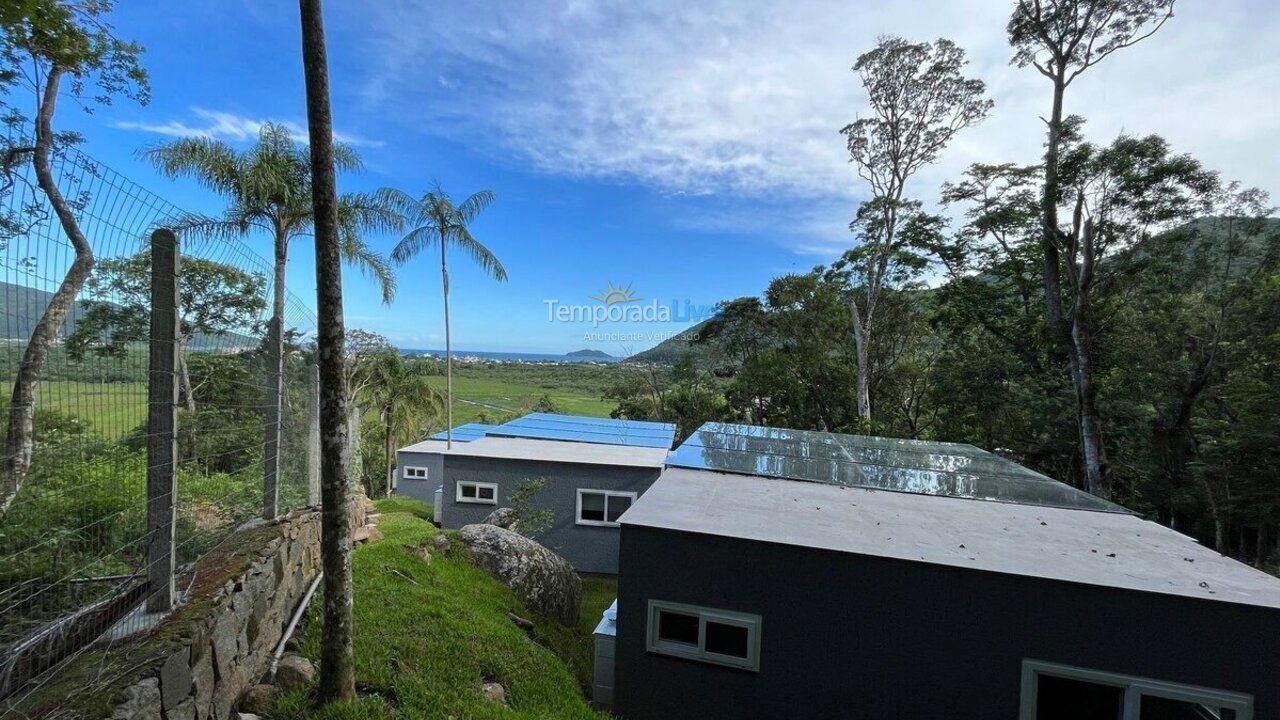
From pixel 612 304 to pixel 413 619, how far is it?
25134 mm

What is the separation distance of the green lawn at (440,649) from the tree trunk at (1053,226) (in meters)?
16.8

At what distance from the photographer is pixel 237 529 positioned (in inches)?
145

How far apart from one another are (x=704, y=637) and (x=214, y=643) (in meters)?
3.74

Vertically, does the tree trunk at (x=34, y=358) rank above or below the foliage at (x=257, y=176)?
below

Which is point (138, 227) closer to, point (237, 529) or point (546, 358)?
point (237, 529)

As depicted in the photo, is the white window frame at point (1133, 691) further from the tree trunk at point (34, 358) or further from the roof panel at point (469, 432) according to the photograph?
the roof panel at point (469, 432)

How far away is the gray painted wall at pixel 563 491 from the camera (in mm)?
11094

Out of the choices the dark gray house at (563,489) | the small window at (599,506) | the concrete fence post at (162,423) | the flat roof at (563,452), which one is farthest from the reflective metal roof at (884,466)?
the concrete fence post at (162,423)

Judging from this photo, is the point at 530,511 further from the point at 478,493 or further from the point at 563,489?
the point at 478,493

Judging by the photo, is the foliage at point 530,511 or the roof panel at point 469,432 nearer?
the foliage at point 530,511

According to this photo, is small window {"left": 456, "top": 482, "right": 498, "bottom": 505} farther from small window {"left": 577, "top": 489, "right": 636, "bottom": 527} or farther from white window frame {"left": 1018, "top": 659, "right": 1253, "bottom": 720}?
white window frame {"left": 1018, "top": 659, "right": 1253, "bottom": 720}

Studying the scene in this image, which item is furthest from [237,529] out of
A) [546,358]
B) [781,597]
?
[546,358]

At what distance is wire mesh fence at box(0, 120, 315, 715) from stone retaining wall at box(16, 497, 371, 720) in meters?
0.11

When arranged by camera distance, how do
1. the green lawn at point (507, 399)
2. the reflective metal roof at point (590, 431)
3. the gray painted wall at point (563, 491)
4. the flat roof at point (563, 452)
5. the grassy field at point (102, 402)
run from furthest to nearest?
the green lawn at point (507, 399), the reflective metal roof at point (590, 431), the flat roof at point (563, 452), the gray painted wall at point (563, 491), the grassy field at point (102, 402)
